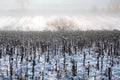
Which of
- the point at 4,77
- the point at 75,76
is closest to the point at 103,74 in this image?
the point at 75,76

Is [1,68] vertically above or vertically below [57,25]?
above

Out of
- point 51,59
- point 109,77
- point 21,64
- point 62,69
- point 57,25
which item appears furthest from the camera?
point 57,25

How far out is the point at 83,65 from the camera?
11.7 metres

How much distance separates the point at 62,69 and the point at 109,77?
7.68 feet

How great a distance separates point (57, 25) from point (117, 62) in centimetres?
6836

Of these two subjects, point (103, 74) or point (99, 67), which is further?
point (99, 67)

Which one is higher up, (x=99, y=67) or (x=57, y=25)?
(x=99, y=67)

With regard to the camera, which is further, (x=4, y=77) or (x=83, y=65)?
(x=83, y=65)

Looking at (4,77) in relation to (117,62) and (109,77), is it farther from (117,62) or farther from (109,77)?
(117,62)

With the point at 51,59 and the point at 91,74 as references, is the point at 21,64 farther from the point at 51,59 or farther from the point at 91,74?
the point at 91,74

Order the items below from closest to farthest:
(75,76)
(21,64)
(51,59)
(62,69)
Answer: (75,76), (62,69), (21,64), (51,59)

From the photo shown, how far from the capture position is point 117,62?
12.2 m

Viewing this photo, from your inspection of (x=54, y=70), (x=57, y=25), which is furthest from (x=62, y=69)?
(x=57, y=25)

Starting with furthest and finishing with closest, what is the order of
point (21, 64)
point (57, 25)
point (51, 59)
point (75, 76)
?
point (57, 25) < point (51, 59) < point (21, 64) < point (75, 76)
